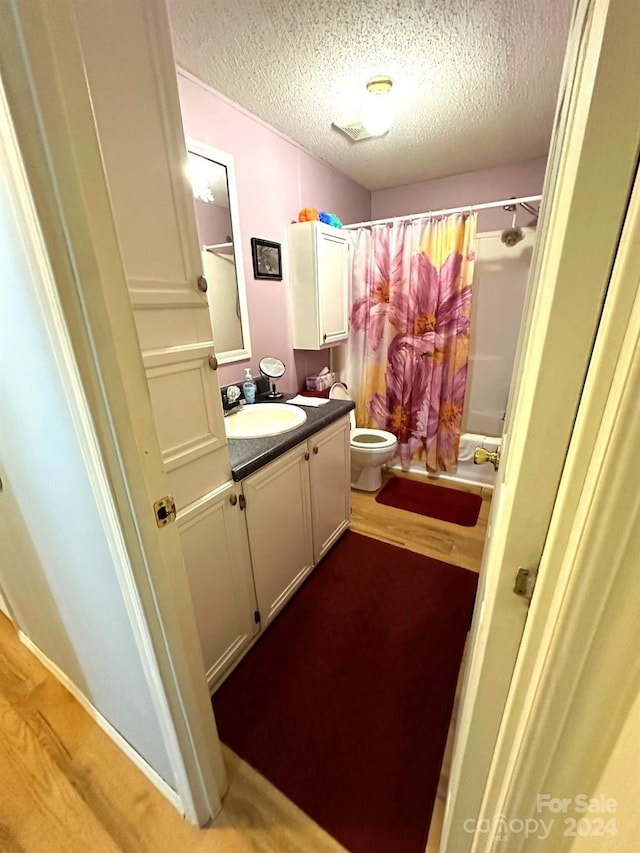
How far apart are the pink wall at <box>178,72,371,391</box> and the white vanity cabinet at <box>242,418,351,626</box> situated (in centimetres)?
68

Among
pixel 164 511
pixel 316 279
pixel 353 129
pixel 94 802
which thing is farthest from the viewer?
pixel 316 279

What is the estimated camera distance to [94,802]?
1.03 m

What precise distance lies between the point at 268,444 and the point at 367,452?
46.0 inches

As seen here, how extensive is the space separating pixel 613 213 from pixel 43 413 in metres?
0.91

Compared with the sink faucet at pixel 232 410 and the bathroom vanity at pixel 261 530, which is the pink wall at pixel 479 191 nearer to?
the bathroom vanity at pixel 261 530

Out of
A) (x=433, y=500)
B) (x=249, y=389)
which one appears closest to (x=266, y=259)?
(x=249, y=389)

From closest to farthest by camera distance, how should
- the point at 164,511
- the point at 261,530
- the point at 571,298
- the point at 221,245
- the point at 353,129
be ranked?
the point at 571,298 → the point at 164,511 → the point at 261,530 → the point at 221,245 → the point at 353,129

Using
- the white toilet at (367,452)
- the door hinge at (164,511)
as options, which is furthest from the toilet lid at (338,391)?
the door hinge at (164,511)

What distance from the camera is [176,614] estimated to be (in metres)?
0.78

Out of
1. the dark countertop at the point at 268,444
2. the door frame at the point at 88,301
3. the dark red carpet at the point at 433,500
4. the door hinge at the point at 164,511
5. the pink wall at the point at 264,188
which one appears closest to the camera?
the door frame at the point at 88,301

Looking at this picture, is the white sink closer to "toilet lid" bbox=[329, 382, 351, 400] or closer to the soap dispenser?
the soap dispenser

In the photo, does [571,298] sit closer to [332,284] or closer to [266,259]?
[266,259]

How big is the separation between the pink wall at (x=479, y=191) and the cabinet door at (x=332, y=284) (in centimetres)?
87

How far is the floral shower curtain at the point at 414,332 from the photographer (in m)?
2.37
